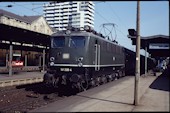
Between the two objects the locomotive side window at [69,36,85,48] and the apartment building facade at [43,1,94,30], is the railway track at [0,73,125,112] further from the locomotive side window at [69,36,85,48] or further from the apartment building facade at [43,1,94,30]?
the apartment building facade at [43,1,94,30]

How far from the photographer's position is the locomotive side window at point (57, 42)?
15265 mm

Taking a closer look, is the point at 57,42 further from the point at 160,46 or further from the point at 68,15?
the point at 68,15

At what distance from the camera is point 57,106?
1050 centimetres

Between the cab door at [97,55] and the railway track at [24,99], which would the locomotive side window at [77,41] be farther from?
the railway track at [24,99]

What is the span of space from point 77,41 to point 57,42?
1.32m

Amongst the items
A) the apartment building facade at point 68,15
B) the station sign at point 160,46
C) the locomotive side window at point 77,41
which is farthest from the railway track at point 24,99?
the apartment building facade at point 68,15

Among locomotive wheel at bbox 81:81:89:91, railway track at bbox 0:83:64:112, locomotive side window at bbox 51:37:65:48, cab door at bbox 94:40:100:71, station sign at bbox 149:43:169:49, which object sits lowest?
railway track at bbox 0:83:64:112

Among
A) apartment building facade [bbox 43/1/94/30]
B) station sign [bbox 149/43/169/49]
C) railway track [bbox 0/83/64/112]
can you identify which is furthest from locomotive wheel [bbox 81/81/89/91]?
apartment building facade [bbox 43/1/94/30]

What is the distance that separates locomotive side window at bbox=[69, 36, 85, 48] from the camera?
14.7 meters

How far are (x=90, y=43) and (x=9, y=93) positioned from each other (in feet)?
19.4

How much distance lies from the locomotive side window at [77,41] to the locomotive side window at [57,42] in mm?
522

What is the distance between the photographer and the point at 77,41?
587 inches

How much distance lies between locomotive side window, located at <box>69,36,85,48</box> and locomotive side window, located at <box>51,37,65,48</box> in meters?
0.52

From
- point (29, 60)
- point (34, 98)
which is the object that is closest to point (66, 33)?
point (34, 98)
